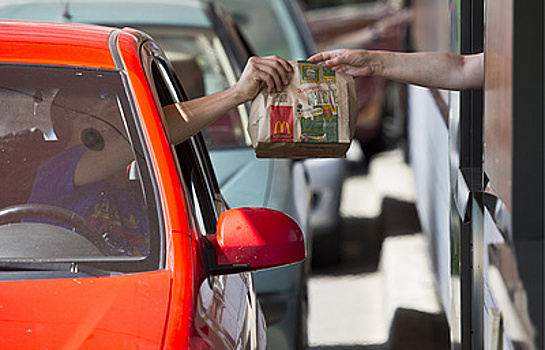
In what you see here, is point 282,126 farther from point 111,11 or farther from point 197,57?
point 111,11

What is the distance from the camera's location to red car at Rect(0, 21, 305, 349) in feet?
8.14

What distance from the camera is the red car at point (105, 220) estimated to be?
2.48 meters

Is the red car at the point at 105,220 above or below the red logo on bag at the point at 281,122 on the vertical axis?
below

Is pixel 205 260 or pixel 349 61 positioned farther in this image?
pixel 349 61

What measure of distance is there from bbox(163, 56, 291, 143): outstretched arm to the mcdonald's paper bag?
1.5 inches

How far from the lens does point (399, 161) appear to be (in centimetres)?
1383

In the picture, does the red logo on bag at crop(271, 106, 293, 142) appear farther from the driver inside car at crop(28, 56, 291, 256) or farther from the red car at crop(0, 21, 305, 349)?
the driver inside car at crop(28, 56, 291, 256)

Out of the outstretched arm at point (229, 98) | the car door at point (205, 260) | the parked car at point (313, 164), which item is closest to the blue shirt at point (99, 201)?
the car door at point (205, 260)

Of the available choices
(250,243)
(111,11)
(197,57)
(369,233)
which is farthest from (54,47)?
(369,233)

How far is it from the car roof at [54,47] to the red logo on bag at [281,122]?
1.77 feet

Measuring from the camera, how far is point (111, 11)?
609 cm

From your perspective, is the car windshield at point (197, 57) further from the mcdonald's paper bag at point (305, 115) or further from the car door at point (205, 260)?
the mcdonald's paper bag at point (305, 115)

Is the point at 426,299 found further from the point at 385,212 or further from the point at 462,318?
the point at 385,212

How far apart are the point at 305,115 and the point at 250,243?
61cm
